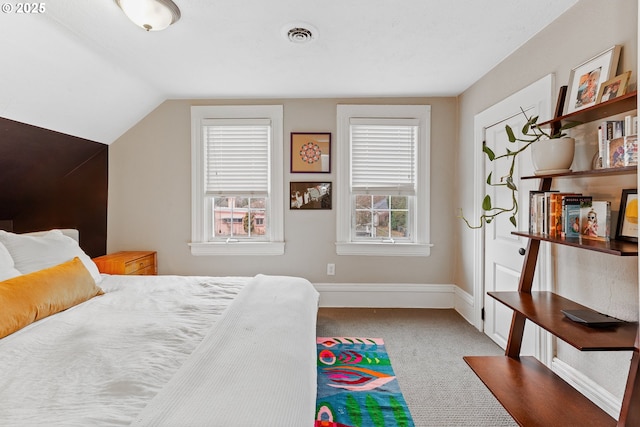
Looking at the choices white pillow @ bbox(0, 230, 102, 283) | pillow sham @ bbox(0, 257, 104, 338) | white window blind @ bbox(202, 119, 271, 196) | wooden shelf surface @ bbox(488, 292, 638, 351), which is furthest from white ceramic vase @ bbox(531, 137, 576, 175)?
white pillow @ bbox(0, 230, 102, 283)

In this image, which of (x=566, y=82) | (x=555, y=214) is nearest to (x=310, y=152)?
(x=566, y=82)

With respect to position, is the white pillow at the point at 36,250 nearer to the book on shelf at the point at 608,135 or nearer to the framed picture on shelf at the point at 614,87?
the book on shelf at the point at 608,135

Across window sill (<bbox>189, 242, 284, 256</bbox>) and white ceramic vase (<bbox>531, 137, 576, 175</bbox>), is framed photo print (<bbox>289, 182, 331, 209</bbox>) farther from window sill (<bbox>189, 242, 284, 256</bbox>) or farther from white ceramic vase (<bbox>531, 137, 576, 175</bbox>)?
white ceramic vase (<bbox>531, 137, 576, 175</bbox>)

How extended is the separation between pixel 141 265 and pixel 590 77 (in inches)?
152

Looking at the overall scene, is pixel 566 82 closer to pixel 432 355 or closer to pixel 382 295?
pixel 432 355

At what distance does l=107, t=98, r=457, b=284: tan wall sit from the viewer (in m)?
3.37

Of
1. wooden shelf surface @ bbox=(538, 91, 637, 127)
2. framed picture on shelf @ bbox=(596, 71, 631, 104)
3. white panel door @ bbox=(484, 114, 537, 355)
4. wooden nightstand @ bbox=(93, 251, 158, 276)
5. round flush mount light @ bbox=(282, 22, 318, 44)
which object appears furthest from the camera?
wooden nightstand @ bbox=(93, 251, 158, 276)

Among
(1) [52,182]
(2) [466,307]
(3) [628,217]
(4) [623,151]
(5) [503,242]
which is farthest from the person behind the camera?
(2) [466,307]

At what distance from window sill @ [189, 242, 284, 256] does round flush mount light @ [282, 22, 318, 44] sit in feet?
6.57

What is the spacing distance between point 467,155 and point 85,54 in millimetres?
3361

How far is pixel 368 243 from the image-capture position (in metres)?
3.38

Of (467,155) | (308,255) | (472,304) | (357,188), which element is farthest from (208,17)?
(472,304)

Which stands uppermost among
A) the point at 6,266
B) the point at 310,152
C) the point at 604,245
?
the point at 310,152

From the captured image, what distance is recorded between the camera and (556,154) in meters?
1.65
